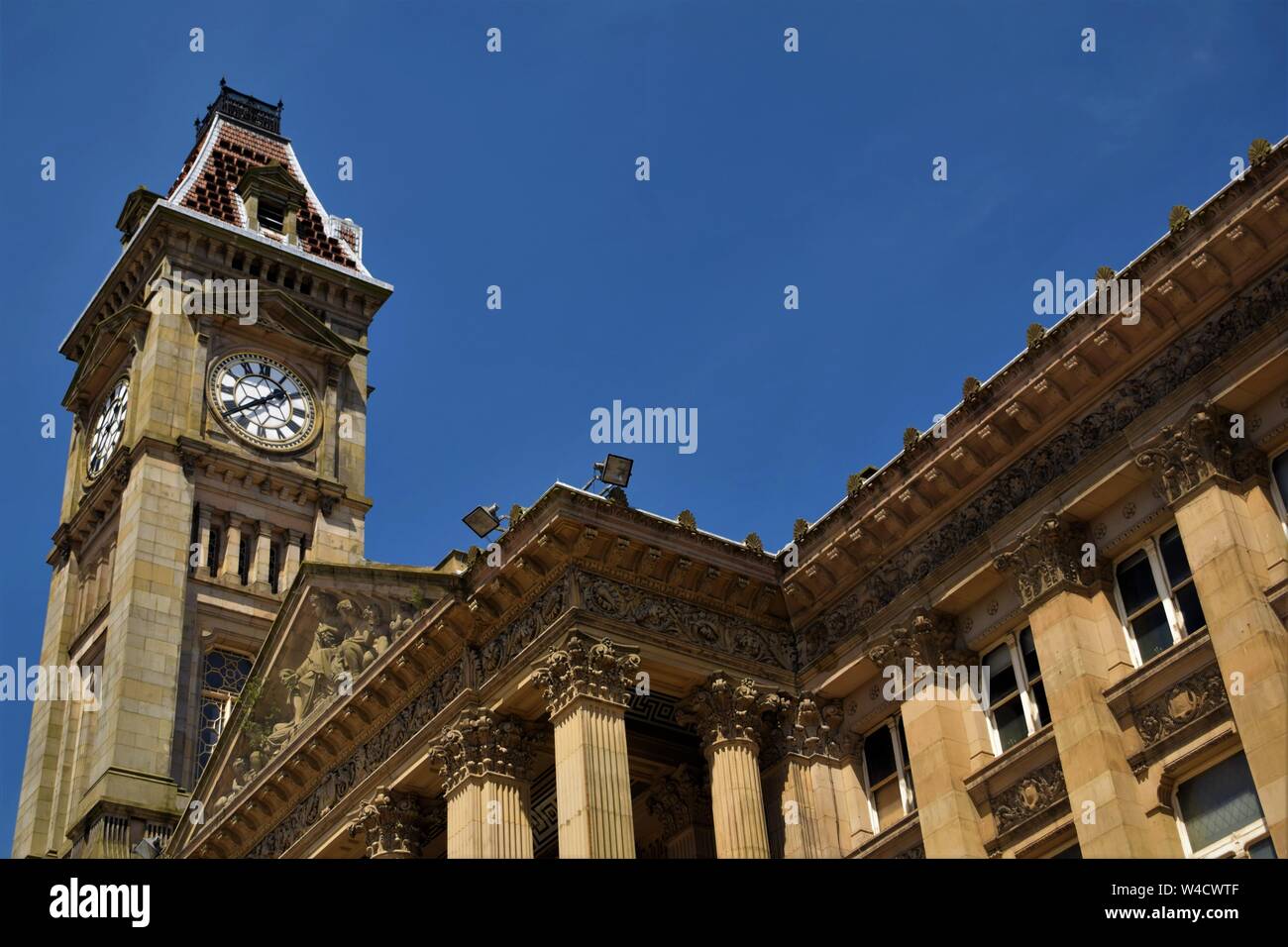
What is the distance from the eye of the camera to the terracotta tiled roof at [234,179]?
71.6 metres

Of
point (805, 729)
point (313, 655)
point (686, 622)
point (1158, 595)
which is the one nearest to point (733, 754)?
point (805, 729)

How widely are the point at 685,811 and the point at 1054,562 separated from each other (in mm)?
9540

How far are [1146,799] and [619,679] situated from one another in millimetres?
9146

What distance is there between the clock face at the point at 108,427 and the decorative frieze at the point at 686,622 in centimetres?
3666

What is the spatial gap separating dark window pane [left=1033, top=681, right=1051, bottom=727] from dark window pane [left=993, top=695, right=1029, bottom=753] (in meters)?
0.34

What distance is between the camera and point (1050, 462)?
30.1m

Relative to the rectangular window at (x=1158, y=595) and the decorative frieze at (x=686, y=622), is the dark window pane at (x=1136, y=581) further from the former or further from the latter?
the decorative frieze at (x=686, y=622)

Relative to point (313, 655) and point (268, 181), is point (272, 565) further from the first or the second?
point (313, 655)

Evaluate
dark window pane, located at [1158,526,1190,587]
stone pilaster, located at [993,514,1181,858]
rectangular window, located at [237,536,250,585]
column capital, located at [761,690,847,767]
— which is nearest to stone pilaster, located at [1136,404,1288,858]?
dark window pane, located at [1158,526,1190,587]

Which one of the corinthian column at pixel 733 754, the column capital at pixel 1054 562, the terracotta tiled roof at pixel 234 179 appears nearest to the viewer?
the column capital at pixel 1054 562

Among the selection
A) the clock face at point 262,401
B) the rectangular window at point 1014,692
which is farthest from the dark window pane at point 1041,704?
the clock face at point 262,401

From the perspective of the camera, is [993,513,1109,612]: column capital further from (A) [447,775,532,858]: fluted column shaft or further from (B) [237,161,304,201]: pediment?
(B) [237,161,304,201]: pediment

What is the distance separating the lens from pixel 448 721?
34.4 meters
